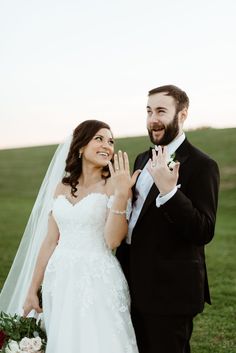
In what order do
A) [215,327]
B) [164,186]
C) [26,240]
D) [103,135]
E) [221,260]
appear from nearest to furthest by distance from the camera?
[164,186]
[103,135]
[26,240]
[215,327]
[221,260]

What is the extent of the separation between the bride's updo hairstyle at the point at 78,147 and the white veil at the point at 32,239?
0.35 m

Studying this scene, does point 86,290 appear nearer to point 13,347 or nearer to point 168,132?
point 13,347

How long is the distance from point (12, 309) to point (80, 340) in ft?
5.73

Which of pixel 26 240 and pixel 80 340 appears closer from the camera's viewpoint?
pixel 80 340

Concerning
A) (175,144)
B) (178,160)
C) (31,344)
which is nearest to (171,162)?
(178,160)

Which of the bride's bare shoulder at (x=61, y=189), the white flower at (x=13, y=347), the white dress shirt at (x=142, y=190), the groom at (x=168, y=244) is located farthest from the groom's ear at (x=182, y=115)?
the white flower at (x=13, y=347)

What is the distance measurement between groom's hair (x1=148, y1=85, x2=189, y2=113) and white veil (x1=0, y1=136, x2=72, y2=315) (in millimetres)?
1281

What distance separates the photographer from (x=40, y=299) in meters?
5.18

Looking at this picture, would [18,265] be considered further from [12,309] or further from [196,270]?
[196,270]

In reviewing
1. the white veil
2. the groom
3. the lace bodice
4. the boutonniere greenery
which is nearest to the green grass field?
the white veil

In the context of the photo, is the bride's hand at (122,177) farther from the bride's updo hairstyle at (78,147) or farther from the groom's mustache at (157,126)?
the bride's updo hairstyle at (78,147)

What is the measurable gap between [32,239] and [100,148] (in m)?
1.54

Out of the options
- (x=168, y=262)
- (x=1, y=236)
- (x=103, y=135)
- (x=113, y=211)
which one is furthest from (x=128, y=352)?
(x=1, y=236)

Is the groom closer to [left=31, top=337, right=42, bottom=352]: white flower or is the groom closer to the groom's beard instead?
the groom's beard
